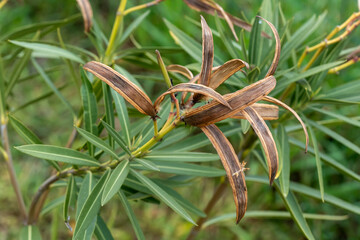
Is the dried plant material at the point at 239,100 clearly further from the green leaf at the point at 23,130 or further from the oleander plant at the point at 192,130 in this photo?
the green leaf at the point at 23,130

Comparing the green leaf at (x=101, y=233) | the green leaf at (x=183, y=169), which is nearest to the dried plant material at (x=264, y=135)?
the green leaf at (x=183, y=169)

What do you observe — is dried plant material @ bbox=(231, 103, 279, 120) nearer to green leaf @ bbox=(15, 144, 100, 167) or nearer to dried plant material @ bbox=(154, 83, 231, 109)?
dried plant material @ bbox=(154, 83, 231, 109)

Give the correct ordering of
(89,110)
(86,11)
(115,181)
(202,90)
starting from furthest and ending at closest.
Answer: (86,11) < (89,110) < (115,181) < (202,90)

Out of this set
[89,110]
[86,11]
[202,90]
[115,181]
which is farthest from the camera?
[86,11]

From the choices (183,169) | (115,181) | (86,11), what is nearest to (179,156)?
(183,169)

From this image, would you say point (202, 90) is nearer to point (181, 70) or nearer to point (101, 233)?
point (181, 70)

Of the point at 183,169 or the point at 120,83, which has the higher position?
the point at 120,83
